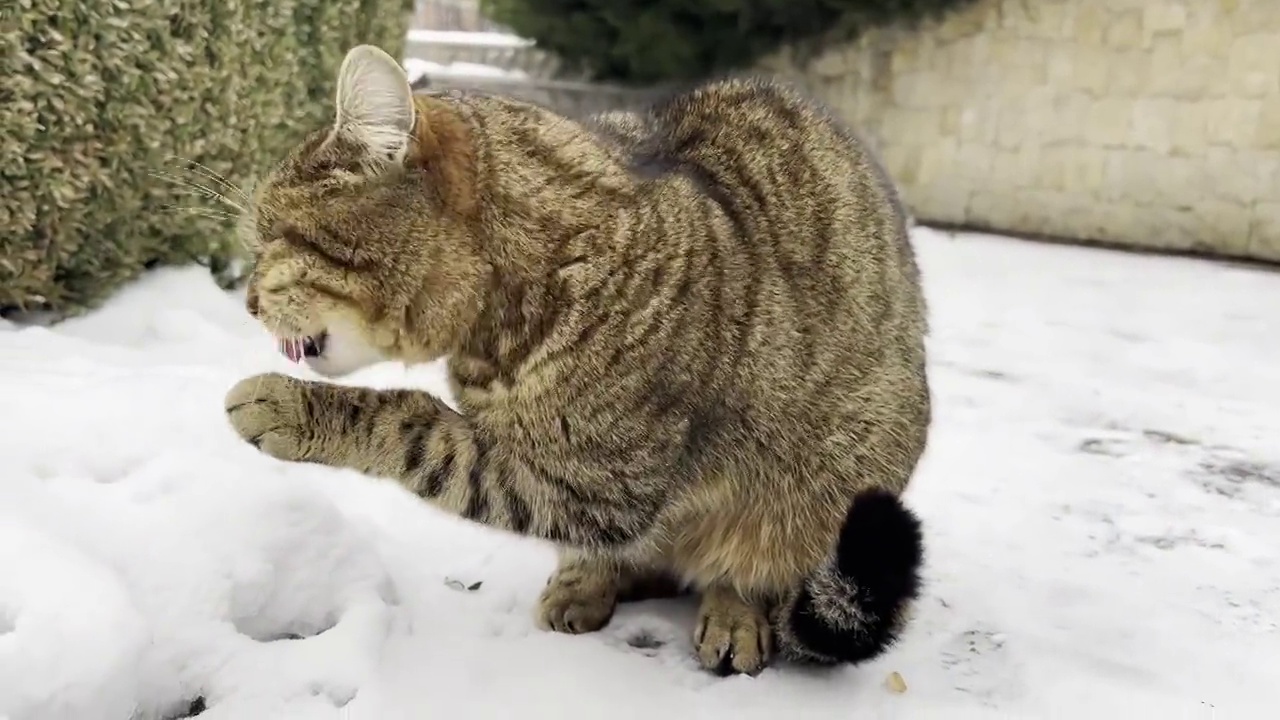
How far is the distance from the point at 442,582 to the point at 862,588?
0.76 metres

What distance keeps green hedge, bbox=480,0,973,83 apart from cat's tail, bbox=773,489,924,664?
4.59 metres

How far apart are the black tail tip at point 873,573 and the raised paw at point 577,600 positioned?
379 millimetres

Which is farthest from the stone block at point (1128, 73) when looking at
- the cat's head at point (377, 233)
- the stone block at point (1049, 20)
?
the cat's head at point (377, 233)

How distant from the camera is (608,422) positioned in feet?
5.10

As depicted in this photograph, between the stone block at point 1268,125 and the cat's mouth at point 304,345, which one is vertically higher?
the stone block at point 1268,125

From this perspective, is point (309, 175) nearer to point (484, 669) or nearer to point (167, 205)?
point (484, 669)

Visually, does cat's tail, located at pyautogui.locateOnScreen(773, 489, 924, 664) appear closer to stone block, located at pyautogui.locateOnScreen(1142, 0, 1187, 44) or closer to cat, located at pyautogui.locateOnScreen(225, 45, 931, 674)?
cat, located at pyautogui.locateOnScreen(225, 45, 931, 674)

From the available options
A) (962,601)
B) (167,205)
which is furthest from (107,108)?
(962,601)

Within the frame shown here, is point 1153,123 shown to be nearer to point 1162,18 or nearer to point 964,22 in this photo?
point 1162,18

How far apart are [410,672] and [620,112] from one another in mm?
1068

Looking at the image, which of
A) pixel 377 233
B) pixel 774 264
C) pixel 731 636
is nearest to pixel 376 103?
pixel 377 233

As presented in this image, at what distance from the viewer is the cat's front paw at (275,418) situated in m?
1.58

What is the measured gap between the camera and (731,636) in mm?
1752

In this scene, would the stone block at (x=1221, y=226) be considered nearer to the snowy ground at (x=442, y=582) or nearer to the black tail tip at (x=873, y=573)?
the snowy ground at (x=442, y=582)
